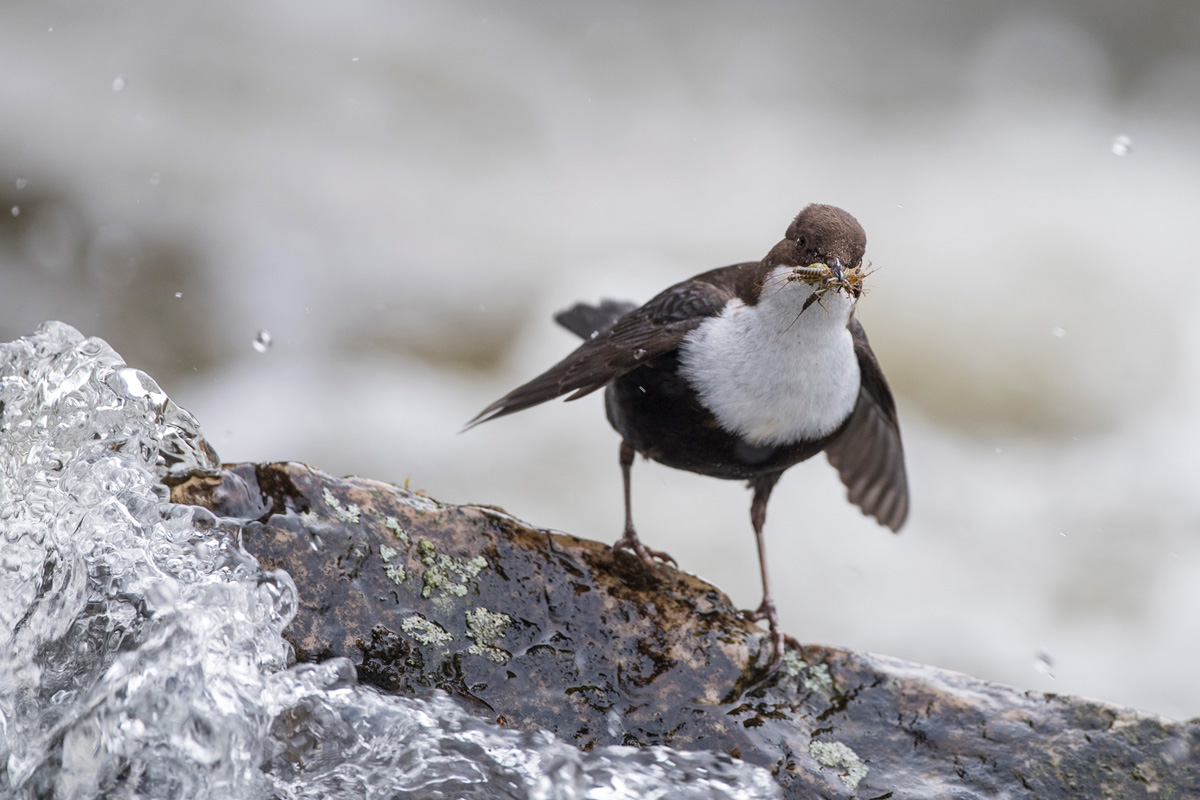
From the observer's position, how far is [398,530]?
2613 mm

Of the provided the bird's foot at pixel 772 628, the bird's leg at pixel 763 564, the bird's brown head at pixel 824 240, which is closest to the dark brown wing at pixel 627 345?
the bird's brown head at pixel 824 240

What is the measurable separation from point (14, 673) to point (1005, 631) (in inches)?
255

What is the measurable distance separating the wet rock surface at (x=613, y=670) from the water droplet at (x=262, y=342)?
14.4 feet

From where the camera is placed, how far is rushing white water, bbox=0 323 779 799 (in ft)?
6.69

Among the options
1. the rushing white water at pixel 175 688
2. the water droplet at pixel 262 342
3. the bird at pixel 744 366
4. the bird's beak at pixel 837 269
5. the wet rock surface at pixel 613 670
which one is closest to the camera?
the rushing white water at pixel 175 688

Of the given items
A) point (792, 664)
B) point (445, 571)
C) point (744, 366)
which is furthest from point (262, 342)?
point (792, 664)

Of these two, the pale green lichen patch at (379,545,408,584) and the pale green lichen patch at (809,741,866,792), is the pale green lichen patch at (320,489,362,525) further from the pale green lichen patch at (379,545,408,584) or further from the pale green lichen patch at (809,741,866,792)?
the pale green lichen patch at (809,741,866,792)

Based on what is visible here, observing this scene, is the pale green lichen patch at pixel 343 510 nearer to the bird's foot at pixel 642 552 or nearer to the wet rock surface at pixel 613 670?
the wet rock surface at pixel 613 670

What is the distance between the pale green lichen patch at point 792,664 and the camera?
2828 millimetres

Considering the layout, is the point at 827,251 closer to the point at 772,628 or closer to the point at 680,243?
the point at 772,628

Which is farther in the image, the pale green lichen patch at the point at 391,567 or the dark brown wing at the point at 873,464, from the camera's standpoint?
the dark brown wing at the point at 873,464

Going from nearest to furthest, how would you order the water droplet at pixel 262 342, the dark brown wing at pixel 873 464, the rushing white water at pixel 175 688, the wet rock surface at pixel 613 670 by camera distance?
the rushing white water at pixel 175 688, the wet rock surface at pixel 613 670, the dark brown wing at pixel 873 464, the water droplet at pixel 262 342

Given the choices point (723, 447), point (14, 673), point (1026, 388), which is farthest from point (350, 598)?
point (1026, 388)

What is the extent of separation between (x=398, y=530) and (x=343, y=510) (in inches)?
5.6
